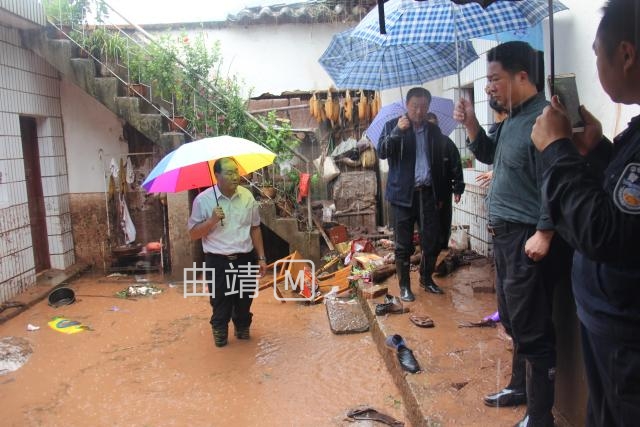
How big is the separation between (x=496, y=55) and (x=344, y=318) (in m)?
3.71

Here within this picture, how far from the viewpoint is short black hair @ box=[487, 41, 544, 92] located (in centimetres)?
274

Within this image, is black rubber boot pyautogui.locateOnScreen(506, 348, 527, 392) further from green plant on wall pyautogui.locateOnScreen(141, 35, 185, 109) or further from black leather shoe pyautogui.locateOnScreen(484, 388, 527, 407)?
green plant on wall pyautogui.locateOnScreen(141, 35, 185, 109)

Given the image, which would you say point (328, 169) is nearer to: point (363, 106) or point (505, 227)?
point (363, 106)

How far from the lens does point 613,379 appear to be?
160cm

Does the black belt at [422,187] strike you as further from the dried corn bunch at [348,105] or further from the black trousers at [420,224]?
the dried corn bunch at [348,105]

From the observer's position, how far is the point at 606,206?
4.88 ft

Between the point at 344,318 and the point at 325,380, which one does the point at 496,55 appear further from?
the point at 344,318

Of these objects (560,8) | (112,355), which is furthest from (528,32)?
(112,355)

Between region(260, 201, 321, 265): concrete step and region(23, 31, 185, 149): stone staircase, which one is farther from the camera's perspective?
region(260, 201, 321, 265): concrete step

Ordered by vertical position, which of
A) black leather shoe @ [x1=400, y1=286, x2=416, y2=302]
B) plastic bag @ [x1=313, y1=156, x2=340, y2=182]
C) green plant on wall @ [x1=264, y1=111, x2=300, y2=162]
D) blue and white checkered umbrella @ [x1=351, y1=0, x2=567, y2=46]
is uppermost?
blue and white checkered umbrella @ [x1=351, y1=0, x2=567, y2=46]

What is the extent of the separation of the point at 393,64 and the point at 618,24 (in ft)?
13.6

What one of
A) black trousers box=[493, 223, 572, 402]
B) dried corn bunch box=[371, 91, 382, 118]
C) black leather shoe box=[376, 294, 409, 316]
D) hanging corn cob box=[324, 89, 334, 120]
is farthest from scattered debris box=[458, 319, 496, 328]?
hanging corn cob box=[324, 89, 334, 120]

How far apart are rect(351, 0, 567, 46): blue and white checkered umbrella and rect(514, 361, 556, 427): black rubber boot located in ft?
9.41

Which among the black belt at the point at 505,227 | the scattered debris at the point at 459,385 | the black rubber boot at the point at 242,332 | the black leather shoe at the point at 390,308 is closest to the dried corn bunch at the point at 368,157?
the black leather shoe at the point at 390,308
